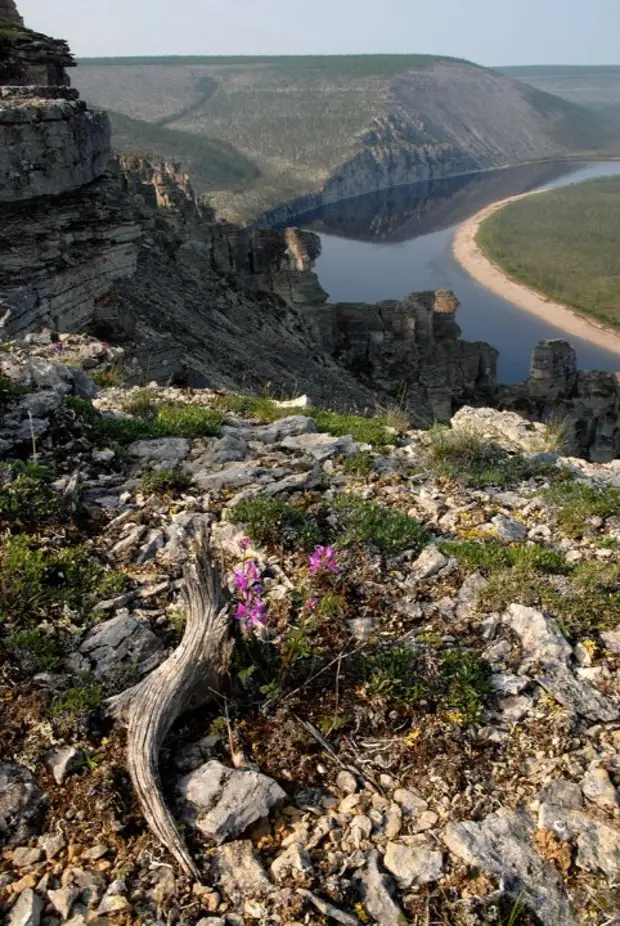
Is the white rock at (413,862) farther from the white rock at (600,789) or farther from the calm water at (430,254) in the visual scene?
the calm water at (430,254)

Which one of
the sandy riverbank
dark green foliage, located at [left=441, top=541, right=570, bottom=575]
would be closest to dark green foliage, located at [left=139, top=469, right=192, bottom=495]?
dark green foliage, located at [left=441, top=541, right=570, bottom=575]

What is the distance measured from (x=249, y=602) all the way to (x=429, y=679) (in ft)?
3.38

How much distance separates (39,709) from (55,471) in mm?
2551

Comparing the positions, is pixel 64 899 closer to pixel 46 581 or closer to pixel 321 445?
pixel 46 581

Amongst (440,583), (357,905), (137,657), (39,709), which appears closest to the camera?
(357,905)

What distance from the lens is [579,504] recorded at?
5902 millimetres

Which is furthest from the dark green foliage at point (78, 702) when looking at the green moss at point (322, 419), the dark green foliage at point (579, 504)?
the green moss at point (322, 419)

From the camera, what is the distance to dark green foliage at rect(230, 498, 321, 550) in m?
5.09

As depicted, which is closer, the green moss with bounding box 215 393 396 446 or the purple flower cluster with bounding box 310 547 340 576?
the purple flower cluster with bounding box 310 547 340 576

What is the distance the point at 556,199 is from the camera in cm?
13038

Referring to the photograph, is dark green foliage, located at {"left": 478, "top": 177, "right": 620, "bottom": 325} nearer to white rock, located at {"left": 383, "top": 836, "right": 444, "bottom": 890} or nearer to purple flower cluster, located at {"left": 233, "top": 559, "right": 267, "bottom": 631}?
purple flower cluster, located at {"left": 233, "top": 559, "right": 267, "bottom": 631}

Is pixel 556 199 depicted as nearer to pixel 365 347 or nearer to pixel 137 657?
pixel 365 347

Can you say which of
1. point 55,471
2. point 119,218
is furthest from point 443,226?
point 55,471

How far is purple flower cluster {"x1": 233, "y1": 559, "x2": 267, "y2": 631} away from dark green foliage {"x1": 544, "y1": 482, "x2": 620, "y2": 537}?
109 inches
